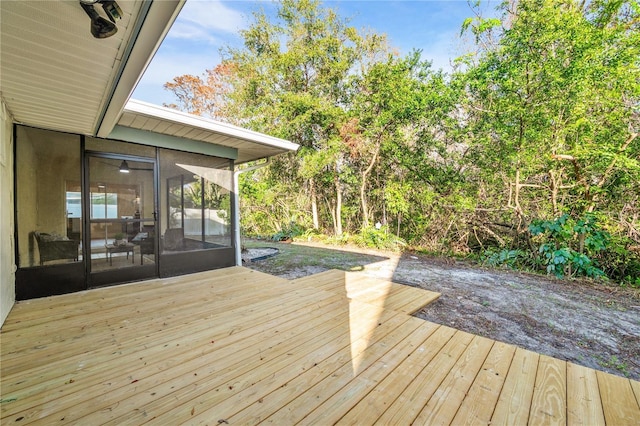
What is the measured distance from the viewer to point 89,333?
232 cm

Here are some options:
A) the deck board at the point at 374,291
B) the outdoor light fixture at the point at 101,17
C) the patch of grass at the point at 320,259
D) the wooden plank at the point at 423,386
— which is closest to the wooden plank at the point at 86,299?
the deck board at the point at 374,291

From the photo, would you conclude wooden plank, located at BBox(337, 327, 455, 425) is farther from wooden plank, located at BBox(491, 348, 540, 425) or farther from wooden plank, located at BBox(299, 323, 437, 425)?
wooden plank, located at BBox(491, 348, 540, 425)

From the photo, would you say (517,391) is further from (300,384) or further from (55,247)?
(55,247)

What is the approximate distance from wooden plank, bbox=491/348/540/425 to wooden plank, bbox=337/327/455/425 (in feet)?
1.48

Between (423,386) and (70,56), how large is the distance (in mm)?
3221

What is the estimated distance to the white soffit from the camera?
325 centimetres

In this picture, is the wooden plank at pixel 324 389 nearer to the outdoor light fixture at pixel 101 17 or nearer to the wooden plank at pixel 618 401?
the wooden plank at pixel 618 401

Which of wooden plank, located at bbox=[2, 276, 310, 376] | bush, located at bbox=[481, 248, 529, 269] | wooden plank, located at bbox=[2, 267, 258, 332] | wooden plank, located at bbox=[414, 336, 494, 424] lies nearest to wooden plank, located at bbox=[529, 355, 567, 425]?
wooden plank, located at bbox=[414, 336, 494, 424]

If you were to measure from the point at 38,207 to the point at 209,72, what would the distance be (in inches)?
402

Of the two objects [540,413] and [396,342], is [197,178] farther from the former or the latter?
[540,413]

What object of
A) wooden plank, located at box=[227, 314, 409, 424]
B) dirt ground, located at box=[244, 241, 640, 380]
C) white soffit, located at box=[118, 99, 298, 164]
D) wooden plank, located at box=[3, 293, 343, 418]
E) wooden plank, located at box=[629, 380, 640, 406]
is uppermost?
white soffit, located at box=[118, 99, 298, 164]

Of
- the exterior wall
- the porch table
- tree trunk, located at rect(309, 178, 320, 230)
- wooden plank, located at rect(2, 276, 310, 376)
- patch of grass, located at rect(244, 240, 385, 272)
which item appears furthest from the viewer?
tree trunk, located at rect(309, 178, 320, 230)

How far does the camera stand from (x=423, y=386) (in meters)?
1.66

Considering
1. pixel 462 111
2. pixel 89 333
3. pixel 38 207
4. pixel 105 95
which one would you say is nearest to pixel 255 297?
pixel 89 333
